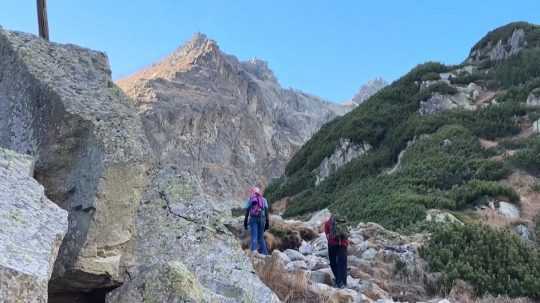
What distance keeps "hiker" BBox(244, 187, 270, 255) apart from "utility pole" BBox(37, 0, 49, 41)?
4.96 m

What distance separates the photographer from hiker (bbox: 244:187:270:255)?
1077cm

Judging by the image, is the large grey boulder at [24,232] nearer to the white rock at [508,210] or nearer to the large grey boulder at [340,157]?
the white rock at [508,210]

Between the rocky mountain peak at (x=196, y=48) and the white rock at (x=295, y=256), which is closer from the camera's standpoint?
the white rock at (x=295, y=256)

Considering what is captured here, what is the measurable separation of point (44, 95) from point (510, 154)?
25.1 meters

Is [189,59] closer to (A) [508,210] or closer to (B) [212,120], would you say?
(B) [212,120]

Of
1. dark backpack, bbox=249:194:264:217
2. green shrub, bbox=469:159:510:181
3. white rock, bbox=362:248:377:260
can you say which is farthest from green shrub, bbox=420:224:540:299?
green shrub, bbox=469:159:510:181

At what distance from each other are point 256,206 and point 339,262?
6.17 ft

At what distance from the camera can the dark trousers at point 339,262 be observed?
9523 mm

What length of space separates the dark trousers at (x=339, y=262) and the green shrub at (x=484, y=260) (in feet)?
5.70

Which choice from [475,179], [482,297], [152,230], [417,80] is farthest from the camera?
[417,80]

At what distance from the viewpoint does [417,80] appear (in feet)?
141

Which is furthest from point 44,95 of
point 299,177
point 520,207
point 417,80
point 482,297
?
point 417,80

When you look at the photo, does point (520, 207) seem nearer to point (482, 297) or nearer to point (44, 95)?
point (482, 297)

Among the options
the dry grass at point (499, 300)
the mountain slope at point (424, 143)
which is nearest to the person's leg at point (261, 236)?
the dry grass at point (499, 300)
